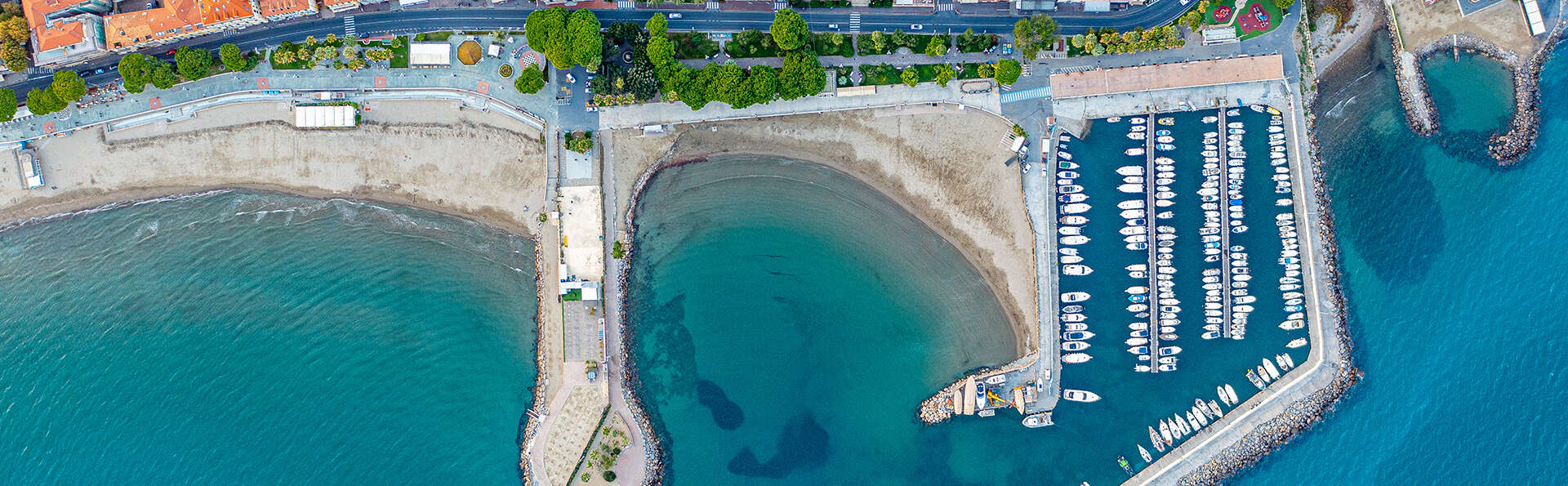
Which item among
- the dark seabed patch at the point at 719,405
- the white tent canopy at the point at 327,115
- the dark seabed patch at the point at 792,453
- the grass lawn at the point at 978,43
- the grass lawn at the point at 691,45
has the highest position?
the grass lawn at the point at 978,43

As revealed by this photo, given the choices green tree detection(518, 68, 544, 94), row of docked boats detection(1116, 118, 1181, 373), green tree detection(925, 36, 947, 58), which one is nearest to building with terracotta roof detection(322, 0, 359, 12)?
green tree detection(518, 68, 544, 94)

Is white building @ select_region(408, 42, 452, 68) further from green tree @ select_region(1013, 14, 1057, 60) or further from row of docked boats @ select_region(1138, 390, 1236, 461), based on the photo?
row of docked boats @ select_region(1138, 390, 1236, 461)

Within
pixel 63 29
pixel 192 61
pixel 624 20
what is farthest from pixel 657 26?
pixel 63 29

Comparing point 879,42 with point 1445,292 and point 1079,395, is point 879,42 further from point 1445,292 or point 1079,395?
point 1445,292

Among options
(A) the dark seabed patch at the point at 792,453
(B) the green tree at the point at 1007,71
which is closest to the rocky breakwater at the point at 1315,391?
(B) the green tree at the point at 1007,71

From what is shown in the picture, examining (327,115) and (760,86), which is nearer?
(760,86)

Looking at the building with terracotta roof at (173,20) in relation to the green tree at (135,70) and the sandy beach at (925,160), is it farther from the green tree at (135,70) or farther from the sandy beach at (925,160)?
the sandy beach at (925,160)
